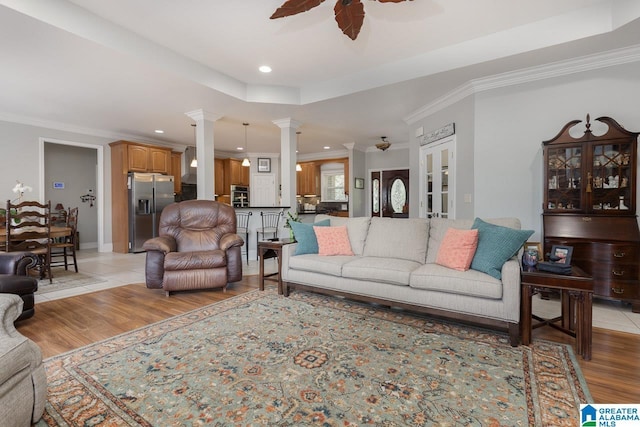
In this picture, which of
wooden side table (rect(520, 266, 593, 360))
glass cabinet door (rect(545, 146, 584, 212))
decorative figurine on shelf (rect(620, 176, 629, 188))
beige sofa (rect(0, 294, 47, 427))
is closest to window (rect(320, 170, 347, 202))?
glass cabinet door (rect(545, 146, 584, 212))

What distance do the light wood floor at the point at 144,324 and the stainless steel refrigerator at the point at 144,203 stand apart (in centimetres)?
305

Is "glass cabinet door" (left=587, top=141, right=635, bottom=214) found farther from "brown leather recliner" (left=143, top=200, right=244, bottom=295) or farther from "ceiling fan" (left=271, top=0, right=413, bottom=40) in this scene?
"brown leather recliner" (left=143, top=200, right=244, bottom=295)

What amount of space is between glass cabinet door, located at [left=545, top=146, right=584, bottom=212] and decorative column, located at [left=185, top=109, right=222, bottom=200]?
4.76m

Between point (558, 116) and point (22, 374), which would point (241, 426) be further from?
point (558, 116)

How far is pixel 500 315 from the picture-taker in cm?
228

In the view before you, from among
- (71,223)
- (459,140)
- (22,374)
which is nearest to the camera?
(22,374)

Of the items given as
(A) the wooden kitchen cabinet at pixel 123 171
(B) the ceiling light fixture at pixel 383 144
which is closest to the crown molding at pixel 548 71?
(B) the ceiling light fixture at pixel 383 144

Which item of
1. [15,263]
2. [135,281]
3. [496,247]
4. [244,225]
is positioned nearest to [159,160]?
[244,225]

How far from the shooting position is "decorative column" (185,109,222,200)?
516 cm

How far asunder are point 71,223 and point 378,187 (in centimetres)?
680

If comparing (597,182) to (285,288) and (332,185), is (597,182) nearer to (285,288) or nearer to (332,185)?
(285,288)

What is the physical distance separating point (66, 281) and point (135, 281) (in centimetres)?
94

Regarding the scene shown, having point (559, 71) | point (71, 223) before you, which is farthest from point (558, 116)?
point (71, 223)

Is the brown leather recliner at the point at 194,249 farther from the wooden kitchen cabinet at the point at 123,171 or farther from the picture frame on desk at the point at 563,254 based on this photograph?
the wooden kitchen cabinet at the point at 123,171
